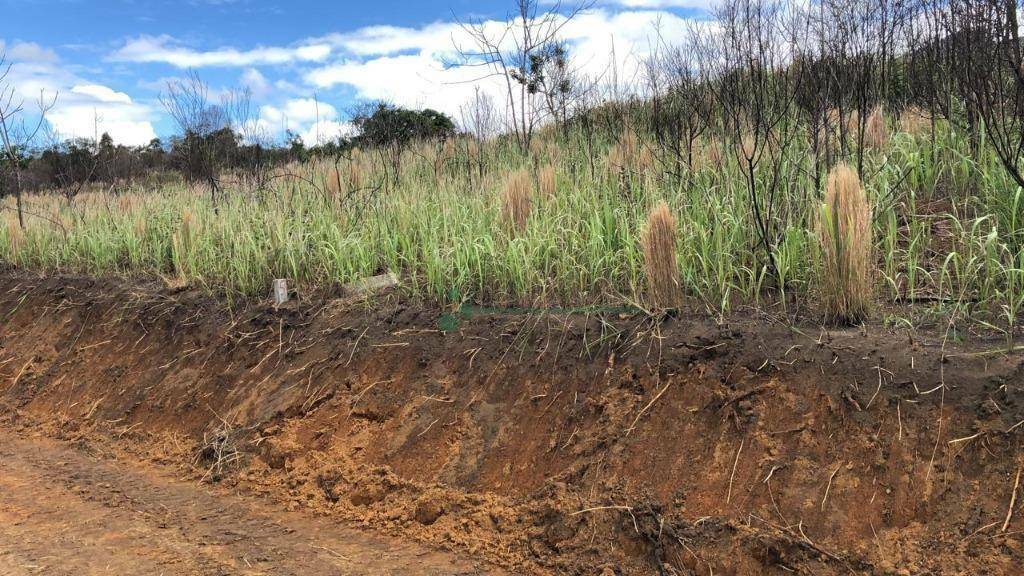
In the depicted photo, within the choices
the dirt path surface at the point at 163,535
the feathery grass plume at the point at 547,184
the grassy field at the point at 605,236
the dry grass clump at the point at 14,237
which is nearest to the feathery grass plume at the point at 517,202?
the grassy field at the point at 605,236

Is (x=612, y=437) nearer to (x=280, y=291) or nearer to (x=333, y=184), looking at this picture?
(x=280, y=291)

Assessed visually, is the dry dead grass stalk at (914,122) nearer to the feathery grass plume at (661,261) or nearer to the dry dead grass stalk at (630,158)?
the dry dead grass stalk at (630,158)

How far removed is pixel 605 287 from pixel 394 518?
180 centimetres

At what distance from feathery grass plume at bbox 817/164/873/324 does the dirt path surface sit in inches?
83.5

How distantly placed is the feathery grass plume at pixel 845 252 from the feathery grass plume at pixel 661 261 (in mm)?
737

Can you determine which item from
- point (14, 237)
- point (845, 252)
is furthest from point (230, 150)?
point (845, 252)

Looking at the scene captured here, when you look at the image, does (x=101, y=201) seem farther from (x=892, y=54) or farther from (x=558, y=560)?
(x=892, y=54)

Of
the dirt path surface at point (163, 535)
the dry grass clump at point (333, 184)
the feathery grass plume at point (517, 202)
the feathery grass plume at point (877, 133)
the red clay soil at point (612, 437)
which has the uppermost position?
the dry grass clump at point (333, 184)

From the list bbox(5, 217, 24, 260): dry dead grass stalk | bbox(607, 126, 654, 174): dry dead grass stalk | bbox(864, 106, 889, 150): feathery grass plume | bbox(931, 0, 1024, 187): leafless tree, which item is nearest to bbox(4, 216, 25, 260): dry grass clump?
bbox(5, 217, 24, 260): dry dead grass stalk

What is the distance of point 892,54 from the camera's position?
240 inches

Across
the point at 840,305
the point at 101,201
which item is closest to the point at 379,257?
the point at 840,305

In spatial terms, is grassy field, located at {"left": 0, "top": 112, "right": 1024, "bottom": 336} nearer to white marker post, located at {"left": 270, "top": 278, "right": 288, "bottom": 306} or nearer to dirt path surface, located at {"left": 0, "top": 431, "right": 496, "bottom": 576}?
white marker post, located at {"left": 270, "top": 278, "right": 288, "bottom": 306}

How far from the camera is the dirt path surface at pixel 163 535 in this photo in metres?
2.91

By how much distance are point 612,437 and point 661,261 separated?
3.28ft
